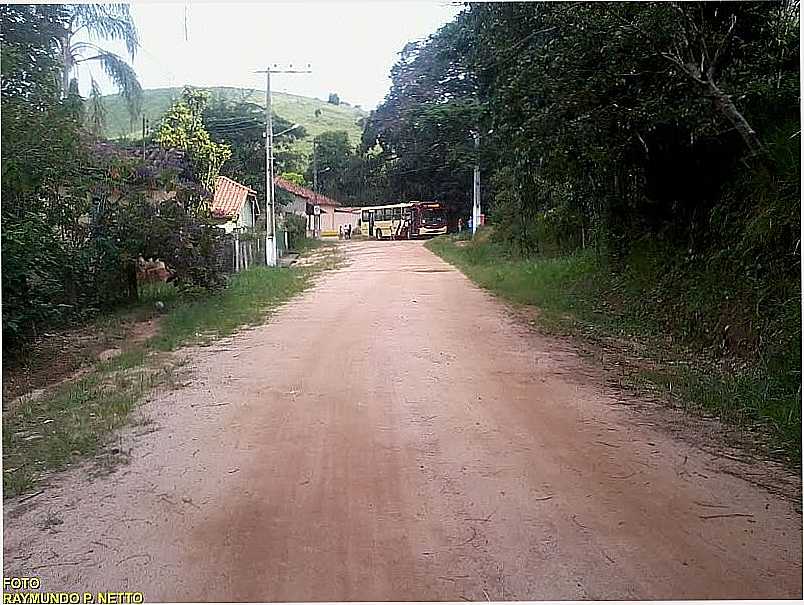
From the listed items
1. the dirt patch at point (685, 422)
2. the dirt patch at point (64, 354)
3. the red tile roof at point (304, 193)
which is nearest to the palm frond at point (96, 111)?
the dirt patch at point (64, 354)

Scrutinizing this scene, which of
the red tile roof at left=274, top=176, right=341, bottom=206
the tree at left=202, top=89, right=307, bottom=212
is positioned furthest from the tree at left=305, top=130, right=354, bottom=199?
the tree at left=202, top=89, right=307, bottom=212

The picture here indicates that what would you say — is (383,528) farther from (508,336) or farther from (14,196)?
(508,336)

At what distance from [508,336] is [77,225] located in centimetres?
333

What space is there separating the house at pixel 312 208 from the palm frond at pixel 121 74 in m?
5.03

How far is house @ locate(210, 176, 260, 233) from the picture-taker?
335 inches

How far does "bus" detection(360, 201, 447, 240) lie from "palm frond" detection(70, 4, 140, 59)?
16.1 meters

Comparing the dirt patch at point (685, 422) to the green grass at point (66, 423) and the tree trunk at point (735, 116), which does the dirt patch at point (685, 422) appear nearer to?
the tree trunk at point (735, 116)

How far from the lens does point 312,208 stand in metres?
16.7

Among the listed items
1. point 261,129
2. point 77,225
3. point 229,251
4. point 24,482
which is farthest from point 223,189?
point 24,482

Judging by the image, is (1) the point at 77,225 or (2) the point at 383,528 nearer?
(2) the point at 383,528

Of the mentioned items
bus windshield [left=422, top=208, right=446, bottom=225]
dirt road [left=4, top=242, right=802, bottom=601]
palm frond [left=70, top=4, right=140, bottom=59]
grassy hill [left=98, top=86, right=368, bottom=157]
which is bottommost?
dirt road [left=4, top=242, right=802, bottom=601]

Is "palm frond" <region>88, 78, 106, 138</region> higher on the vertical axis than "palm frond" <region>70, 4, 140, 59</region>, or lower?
lower

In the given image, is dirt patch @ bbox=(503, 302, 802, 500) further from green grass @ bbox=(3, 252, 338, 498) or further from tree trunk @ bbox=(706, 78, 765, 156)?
green grass @ bbox=(3, 252, 338, 498)

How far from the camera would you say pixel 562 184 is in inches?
298
